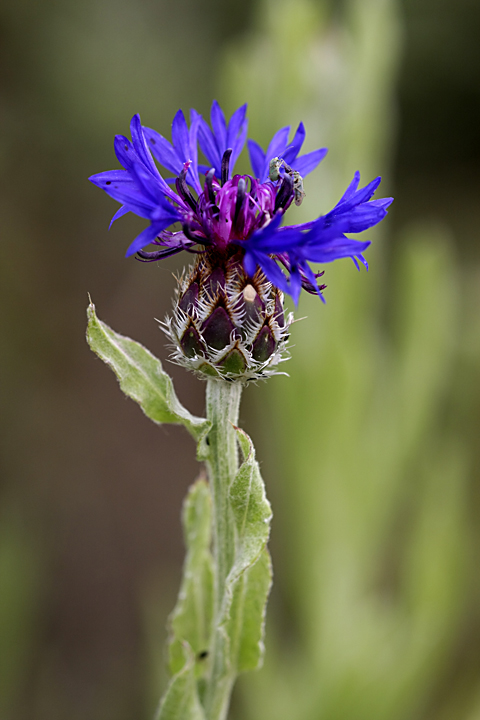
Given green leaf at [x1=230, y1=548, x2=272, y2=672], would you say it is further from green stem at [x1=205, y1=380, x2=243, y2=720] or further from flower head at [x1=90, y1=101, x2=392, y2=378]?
flower head at [x1=90, y1=101, x2=392, y2=378]

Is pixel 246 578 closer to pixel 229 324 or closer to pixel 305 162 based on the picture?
pixel 229 324

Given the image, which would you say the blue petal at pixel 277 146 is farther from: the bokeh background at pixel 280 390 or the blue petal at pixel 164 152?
the bokeh background at pixel 280 390

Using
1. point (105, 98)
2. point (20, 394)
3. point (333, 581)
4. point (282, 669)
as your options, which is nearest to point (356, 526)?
point (333, 581)

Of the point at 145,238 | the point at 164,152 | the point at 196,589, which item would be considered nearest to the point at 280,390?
the point at 196,589

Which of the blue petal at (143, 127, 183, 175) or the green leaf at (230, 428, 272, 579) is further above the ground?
the blue petal at (143, 127, 183, 175)

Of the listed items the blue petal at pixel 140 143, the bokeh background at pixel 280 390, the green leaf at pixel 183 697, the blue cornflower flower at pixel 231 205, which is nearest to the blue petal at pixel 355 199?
the blue cornflower flower at pixel 231 205

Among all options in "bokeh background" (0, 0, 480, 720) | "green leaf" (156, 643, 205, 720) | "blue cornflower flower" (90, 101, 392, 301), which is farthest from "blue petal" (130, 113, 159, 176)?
"bokeh background" (0, 0, 480, 720)
